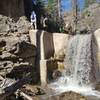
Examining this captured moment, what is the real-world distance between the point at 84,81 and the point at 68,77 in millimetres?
1000

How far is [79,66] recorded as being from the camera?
17500 mm

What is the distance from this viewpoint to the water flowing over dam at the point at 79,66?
16.9 metres

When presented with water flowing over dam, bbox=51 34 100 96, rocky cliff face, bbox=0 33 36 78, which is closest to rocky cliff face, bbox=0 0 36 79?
rocky cliff face, bbox=0 33 36 78

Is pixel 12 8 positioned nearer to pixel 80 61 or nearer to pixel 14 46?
pixel 14 46

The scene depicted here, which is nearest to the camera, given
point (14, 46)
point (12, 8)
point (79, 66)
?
point (14, 46)

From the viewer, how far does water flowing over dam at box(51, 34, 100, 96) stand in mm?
16938

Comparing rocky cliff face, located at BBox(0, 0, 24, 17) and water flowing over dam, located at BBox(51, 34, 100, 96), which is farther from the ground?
rocky cliff face, located at BBox(0, 0, 24, 17)

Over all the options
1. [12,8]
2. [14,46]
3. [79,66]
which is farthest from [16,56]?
[12,8]

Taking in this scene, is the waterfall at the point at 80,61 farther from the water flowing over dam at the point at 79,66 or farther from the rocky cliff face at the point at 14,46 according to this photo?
the rocky cliff face at the point at 14,46

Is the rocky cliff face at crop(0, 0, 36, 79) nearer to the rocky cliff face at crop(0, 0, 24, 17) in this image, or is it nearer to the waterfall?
the rocky cliff face at crop(0, 0, 24, 17)

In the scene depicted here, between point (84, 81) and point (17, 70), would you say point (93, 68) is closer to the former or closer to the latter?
point (84, 81)

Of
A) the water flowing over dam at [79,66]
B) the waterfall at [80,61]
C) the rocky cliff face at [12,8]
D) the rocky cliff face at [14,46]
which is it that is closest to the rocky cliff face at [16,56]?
the rocky cliff face at [14,46]

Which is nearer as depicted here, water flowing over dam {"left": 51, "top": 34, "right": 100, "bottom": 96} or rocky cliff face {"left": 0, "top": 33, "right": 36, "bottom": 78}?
rocky cliff face {"left": 0, "top": 33, "right": 36, "bottom": 78}

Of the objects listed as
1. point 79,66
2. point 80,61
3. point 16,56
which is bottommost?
point 79,66
